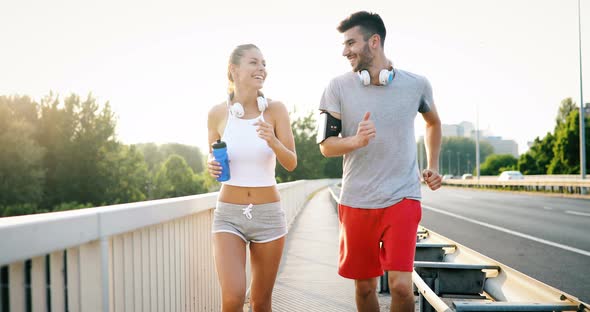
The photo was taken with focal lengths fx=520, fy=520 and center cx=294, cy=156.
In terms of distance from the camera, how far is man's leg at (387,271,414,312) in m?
3.28

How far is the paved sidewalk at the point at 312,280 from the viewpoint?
18.5 ft

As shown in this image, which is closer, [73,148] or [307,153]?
[73,148]

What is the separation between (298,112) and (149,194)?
39.1 m

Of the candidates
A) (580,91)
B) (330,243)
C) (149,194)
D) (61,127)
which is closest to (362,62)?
(330,243)

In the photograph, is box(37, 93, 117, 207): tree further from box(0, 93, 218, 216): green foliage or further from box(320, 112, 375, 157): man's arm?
box(320, 112, 375, 157): man's arm

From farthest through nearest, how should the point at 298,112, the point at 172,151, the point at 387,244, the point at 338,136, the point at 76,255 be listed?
the point at 172,151
the point at 298,112
the point at 338,136
the point at 387,244
the point at 76,255

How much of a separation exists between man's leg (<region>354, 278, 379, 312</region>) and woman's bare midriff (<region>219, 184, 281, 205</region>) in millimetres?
849

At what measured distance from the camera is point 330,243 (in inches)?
423

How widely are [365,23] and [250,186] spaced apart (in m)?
1.37

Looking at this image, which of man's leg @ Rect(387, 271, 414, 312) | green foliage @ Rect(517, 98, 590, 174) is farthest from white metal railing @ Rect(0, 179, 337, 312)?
green foliage @ Rect(517, 98, 590, 174)

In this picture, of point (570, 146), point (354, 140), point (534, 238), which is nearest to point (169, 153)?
point (570, 146)

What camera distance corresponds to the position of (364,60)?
3.60 meters

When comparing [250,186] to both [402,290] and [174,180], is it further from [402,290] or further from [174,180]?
[174,180]

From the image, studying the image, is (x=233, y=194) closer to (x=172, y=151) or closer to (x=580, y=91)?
(x=580, y=91)
